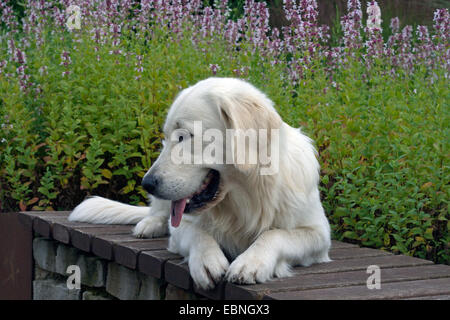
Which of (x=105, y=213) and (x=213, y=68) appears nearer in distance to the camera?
(x=105, y=213)

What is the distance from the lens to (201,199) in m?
2.60

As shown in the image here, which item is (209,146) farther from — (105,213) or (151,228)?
(105,213)

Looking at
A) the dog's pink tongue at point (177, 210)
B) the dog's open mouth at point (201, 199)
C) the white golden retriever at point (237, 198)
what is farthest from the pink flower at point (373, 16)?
the dog's pink tongue at point (177, 210)

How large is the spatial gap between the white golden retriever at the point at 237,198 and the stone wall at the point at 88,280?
271 millimetres

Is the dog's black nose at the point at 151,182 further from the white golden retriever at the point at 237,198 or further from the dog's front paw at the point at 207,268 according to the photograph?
the dog's front paw at the point at 207,268

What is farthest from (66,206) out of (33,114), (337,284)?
(337,284)

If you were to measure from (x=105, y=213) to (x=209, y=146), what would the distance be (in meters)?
1.58

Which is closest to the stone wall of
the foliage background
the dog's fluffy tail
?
A: the dog's fluffy tail

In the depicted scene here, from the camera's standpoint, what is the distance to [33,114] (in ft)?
15.8

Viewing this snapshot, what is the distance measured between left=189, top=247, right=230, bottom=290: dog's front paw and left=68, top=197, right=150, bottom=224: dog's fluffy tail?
1.38 m

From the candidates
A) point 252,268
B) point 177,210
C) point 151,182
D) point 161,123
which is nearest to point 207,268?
point 252,268

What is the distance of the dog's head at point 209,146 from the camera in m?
2.51

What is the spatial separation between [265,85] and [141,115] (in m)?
1.04

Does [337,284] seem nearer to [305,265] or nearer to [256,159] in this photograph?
[305,265]
